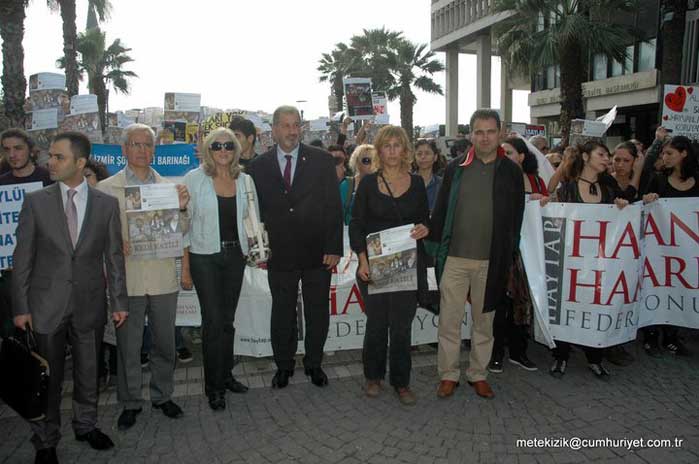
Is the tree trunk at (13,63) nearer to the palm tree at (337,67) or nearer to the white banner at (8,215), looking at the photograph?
the white banner at (8,215)

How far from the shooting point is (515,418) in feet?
13.0

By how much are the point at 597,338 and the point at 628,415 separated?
841mm

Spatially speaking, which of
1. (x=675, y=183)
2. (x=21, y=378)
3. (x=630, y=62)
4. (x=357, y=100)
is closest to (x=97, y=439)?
(x=21, y=378)

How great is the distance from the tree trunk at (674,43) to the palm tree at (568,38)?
382 cm

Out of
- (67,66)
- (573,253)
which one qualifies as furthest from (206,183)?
(67,66)

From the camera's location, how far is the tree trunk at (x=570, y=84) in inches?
676

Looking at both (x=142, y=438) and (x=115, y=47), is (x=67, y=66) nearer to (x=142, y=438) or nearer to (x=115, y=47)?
(x=142, y=438)

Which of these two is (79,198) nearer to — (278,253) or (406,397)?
(278,253)

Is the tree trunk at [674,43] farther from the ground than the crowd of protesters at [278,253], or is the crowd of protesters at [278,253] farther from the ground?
the tree trunk at [674,43]

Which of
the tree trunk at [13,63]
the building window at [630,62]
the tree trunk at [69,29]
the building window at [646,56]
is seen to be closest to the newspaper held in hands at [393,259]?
the tree trunk at [13,63]

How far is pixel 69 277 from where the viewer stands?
3443 millimetres

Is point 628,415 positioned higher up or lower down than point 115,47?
lower down

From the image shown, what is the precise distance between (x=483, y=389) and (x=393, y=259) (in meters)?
1.29

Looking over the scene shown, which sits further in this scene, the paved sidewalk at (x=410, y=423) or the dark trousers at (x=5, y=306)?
the dark trousers at (x=5, y=306)
